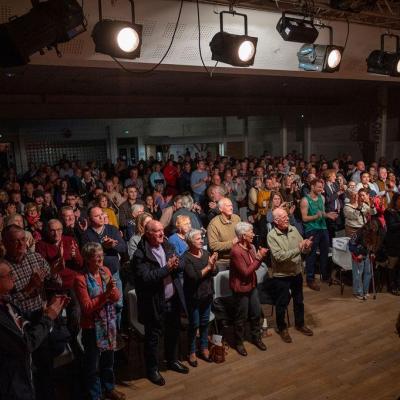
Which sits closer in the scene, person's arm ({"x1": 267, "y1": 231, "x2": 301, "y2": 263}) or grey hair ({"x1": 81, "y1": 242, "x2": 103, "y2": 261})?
grey hair ({"x1": 81, "y1": 242, "x2": 103, "y2": 261})

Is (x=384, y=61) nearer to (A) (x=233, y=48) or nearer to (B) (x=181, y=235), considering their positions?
(A) (x=233, y=48)

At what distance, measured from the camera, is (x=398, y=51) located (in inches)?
225

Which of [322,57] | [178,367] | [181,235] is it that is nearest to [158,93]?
[322,57]

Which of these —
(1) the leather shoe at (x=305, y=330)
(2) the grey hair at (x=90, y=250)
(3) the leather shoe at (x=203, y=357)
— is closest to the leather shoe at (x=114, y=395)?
(3) the leather shoe at (x=203, y=357)

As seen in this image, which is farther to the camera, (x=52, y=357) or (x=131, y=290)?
(x=131, y=290)

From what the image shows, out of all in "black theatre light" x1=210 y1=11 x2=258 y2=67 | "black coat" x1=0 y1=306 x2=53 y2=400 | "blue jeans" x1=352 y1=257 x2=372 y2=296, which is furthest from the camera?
"blue jeans" x1=352 y1=257 x2=372 y2=296

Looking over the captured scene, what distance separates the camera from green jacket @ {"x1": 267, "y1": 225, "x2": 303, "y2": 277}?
403 centimetres

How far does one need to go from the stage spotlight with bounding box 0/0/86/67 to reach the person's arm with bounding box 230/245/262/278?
8.02 feet

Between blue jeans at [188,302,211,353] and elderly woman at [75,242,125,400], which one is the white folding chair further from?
elderly woman at [75,242,125,400]

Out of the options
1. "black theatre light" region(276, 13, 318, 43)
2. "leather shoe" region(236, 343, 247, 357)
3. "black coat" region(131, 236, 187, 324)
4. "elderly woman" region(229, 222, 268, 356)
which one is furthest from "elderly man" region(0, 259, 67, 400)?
"black theatre light" region(276, 13, 318, 43)

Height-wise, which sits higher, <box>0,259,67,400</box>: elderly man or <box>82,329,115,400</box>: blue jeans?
<box>0,259,67,400</box>: elderly man

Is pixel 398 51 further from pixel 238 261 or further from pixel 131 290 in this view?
pixel 131 290

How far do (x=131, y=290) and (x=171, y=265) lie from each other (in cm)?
77

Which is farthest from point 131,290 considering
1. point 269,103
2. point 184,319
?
point 269,103
